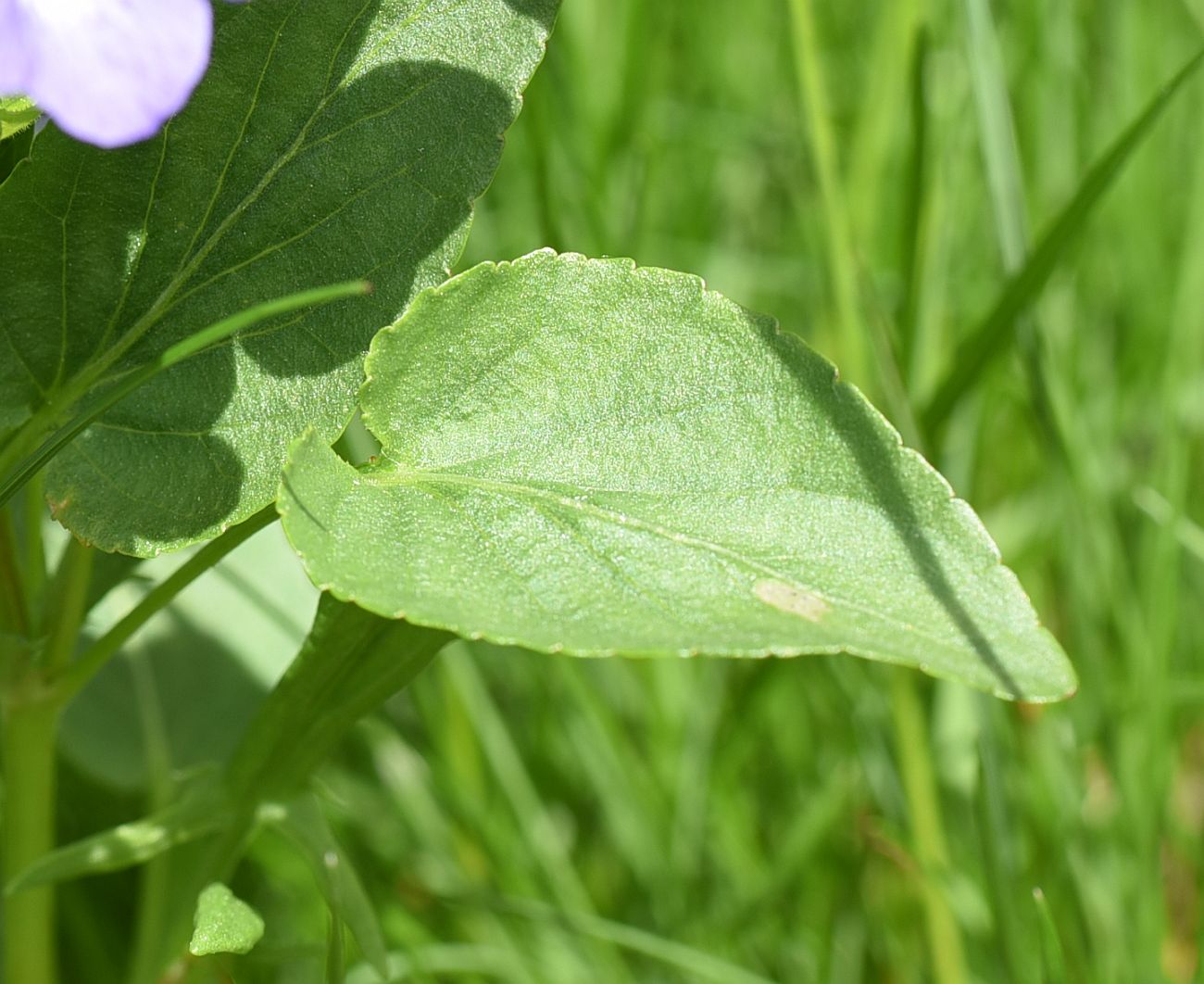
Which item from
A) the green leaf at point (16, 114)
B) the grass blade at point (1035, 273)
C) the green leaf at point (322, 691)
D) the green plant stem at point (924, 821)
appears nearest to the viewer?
the green leaf at point (16, 114)

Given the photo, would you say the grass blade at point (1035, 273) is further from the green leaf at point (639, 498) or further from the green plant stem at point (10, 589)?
the green plant stem at point (10, 589)

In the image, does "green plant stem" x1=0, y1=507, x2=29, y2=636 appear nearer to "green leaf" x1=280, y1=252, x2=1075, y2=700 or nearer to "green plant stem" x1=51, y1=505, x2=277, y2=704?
"green plant stem" x1=51, y1=505, x2=277, y2=704

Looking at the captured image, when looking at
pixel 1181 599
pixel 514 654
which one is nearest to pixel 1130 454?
pixel 1181 599

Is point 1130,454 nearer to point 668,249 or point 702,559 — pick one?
point 668,249

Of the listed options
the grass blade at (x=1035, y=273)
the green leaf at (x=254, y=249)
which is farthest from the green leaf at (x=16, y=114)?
the grass blade at (x=1035, y=273)

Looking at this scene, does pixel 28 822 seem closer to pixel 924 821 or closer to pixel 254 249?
pixel 254 249

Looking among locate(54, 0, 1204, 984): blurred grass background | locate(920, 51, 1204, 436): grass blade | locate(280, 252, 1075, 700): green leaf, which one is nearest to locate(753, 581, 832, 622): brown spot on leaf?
locate(280, 252, 1075, 700): green leaf

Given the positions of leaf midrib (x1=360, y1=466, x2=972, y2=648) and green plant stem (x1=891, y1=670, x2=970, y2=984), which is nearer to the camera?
leaf midrib (x1=360, y1=466, x2=972, y2=648)
